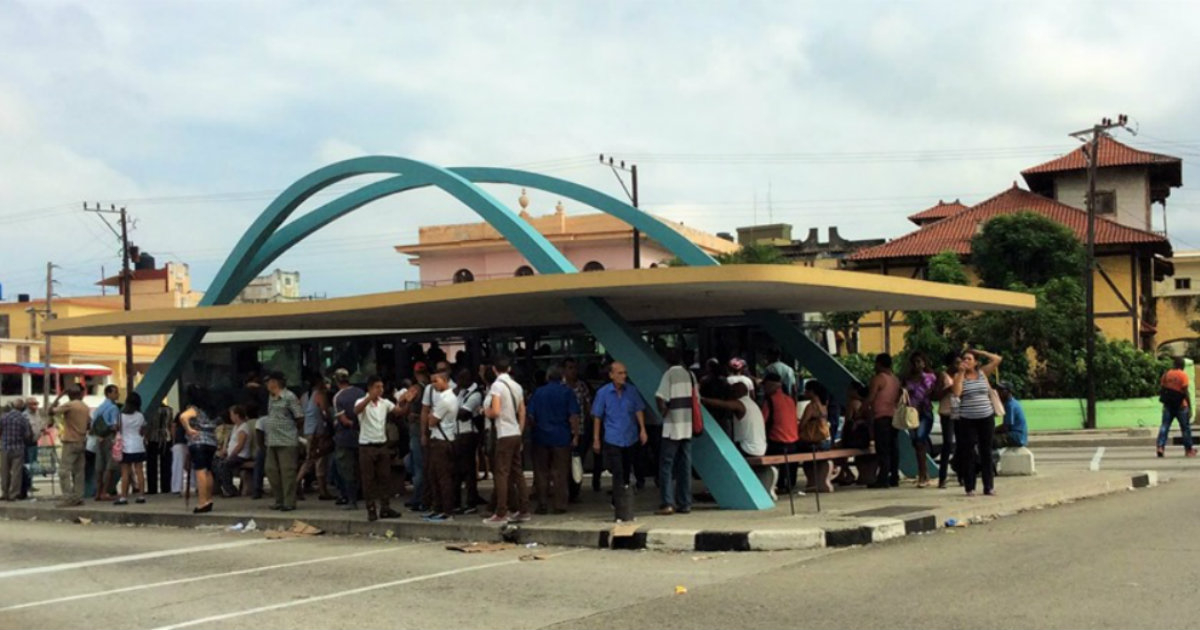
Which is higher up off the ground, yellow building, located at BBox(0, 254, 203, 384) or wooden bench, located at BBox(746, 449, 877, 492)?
yellow building, located at BBox(0, 254, 203, 384)

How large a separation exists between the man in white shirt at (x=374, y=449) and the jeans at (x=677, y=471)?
3243mm

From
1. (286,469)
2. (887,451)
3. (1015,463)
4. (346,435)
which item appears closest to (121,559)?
(286,469)

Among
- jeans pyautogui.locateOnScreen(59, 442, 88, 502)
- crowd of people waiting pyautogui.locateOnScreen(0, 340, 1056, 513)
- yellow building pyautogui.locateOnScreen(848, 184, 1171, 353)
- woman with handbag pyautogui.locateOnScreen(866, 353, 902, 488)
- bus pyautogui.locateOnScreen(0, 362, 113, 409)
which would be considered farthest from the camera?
bus pyautogui.locateOnScreen(0, 362, 113, 409)

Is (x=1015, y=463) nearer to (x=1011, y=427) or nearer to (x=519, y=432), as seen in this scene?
(x=1011, y=427)

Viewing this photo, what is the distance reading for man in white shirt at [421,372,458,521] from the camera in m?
13.0

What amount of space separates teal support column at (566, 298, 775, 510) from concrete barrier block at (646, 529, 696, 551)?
1.66 meters

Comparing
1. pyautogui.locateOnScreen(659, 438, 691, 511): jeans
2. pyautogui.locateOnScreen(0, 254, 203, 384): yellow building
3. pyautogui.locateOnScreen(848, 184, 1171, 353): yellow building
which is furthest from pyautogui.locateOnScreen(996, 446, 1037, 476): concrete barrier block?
pyautogui.locateOnScreen(0, 254, 203, 384): yellow building

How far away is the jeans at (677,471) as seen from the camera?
1268 cm

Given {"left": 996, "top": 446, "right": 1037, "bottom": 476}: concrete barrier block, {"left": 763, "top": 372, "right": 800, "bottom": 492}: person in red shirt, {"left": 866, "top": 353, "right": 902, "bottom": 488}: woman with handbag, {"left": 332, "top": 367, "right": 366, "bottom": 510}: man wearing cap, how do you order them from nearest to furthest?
{"left": 763, "top": 372, "right": 800, "bottom": 492}: person in red shirt, {"left": 332, "top": 367, "right": 366, "bottom": 510}: man wearing cap, {"left": 866, "top": 353, "right": 902, "bottom": 488}: woman with handbag, {"left": 996, "top": 446, "right": 1037, "bottom": 476}: concrete barrier block

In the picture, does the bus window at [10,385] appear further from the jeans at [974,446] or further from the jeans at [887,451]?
the jeans at [974,446]

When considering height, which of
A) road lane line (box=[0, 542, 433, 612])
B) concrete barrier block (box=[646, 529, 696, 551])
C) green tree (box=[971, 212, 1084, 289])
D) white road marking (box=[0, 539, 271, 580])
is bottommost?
white road marking (box=[0, 539, 271, 580])

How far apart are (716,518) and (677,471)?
0.96 metres

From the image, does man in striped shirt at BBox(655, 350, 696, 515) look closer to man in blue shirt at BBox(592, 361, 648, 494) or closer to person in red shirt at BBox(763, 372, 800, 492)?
man in blue shirt at BBox(592, 361, 648, 494)

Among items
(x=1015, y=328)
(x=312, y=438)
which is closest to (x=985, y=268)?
(x=1015, y=328)
